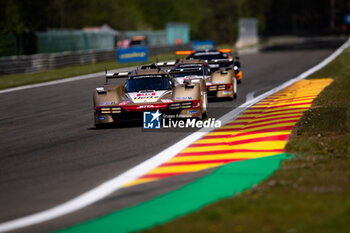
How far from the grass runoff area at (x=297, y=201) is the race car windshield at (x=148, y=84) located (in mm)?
4267

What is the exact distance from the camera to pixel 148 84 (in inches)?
571

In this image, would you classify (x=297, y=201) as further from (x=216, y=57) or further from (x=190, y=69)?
(x=216, y=57)

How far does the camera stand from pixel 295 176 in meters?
8.09

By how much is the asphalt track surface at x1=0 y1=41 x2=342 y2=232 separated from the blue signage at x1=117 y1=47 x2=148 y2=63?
15.7 m

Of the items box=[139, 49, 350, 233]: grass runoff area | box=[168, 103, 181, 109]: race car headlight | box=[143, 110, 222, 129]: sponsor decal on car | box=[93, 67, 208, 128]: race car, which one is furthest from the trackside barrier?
box=[139, 49, 350, 233]: grass runoff area

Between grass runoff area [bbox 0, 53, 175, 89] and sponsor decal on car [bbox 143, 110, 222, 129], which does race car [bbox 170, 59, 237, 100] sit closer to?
sponsor decal on car [bbox 143, 110, 222, 129]

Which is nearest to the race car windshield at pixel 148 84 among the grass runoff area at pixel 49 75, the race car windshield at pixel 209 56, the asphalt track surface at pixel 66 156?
the asphalt track surface at pixel 66 156

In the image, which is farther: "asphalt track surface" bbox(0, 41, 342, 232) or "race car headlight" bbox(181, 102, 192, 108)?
"race car headlight" bbox(181, 102, 192, 108)

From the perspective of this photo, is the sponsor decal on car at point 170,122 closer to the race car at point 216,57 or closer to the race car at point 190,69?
the race car at point 190,69

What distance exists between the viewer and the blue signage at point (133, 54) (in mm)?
35969

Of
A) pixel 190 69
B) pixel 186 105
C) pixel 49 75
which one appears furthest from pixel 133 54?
pixel 186 105

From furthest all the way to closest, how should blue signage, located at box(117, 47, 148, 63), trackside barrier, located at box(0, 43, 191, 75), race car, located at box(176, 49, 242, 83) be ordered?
blue signage, located at box(117, 47, 148, 63) < trackside barrier, located at box(0, 43, 191, 75) < race car, located at box(176, 49, 242, 83)

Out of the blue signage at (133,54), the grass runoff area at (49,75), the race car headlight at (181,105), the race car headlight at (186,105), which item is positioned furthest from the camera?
the blue signage at (133,54)

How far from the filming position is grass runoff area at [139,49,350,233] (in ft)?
19.8
